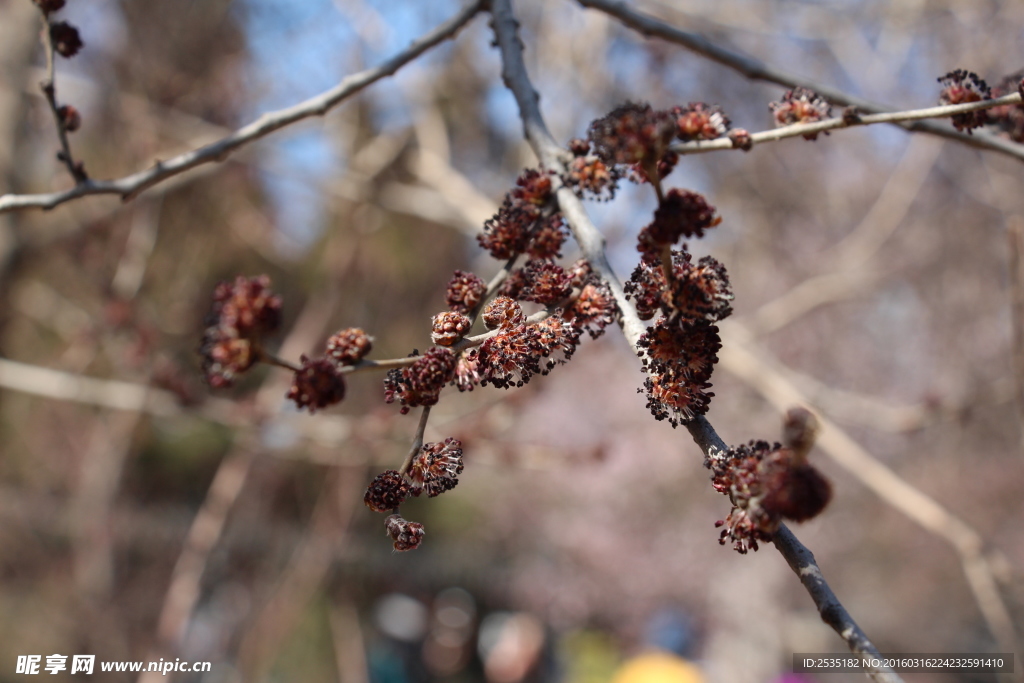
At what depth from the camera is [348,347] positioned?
791 millimetres

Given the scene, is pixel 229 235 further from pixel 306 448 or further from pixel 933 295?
pixel 933 295

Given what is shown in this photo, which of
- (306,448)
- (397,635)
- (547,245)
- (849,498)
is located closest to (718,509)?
(849,498)

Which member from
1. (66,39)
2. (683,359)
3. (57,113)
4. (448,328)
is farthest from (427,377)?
(66,39)

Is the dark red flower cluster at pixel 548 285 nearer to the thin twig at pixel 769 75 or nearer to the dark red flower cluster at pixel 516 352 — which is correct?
the dark red flower cluster at pixel 516 352

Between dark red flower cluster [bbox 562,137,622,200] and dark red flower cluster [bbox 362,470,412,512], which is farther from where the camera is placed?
dark red flower cluster [bbox 562,137,622,200]

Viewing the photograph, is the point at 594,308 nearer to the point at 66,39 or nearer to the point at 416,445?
the point at 416,445

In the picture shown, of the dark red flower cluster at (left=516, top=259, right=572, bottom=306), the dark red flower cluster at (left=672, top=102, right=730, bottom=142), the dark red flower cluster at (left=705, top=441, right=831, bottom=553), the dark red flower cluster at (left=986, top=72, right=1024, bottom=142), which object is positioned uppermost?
the dark red flower cluster at (left=986, top=72, right=1024, bottom=142)

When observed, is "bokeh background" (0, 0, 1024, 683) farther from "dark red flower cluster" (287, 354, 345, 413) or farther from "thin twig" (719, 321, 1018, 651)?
"dark red flower cluster" (287, 354, 345, 413)

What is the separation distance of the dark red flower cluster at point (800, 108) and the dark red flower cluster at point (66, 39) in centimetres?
130

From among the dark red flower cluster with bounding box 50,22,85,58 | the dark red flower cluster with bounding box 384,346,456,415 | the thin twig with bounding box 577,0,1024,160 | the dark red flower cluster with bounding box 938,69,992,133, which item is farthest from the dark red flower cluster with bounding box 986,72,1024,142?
the dark red flower cluster with bounding box 50,22,85,58

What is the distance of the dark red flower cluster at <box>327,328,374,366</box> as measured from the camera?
2.58 feet

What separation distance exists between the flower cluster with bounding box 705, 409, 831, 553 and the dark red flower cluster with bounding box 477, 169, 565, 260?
16.8 inches

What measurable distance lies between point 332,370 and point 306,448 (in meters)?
3.35

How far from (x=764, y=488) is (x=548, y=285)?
37cm
